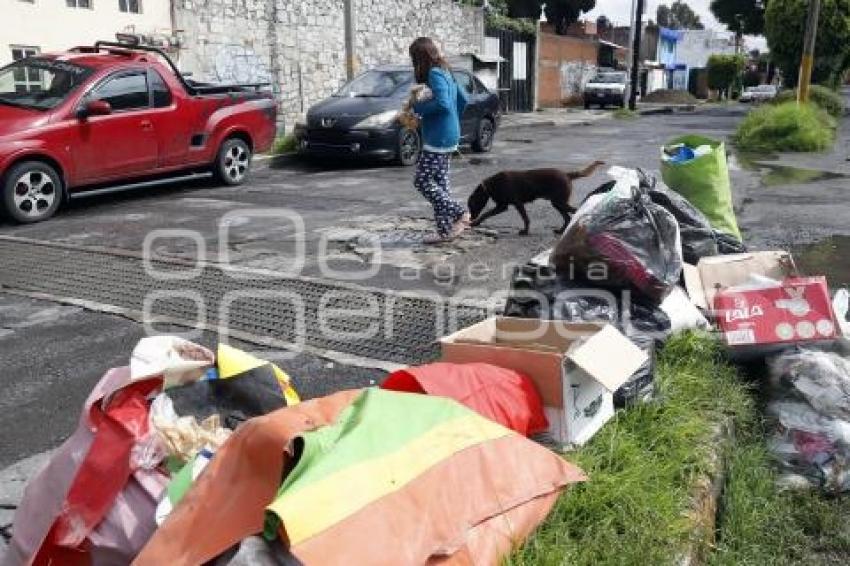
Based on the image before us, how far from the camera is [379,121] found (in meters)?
12.1

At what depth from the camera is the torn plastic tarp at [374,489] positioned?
74.7 inches

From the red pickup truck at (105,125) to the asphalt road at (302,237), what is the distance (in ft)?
1.24

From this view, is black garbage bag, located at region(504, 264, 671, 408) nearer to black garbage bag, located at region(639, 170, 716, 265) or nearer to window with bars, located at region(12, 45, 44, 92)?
black garbage bag, located at region(639, 170, 716, 265)

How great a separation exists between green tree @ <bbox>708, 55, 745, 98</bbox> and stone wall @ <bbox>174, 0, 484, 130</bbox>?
127ft

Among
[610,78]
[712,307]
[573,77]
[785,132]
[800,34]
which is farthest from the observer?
[610,78]

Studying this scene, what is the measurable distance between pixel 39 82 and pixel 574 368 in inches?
310

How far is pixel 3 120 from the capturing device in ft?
26.0

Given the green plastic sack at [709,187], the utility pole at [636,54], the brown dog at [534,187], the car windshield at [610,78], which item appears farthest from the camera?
the car windshield at [610,78]

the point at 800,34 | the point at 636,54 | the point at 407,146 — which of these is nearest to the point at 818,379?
the point at 407,146

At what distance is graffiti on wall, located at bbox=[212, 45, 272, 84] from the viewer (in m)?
14.3

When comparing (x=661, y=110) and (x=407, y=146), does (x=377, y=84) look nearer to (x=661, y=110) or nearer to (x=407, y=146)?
(x=407, y=146)

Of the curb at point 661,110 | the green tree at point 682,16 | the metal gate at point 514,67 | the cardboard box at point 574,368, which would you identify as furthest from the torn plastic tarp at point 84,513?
the green tree at point 682,16

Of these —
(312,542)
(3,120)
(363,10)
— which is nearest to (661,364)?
(312,542)

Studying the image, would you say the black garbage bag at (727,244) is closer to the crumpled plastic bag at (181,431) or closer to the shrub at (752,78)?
the crumpled plastic bag at (181,431)
